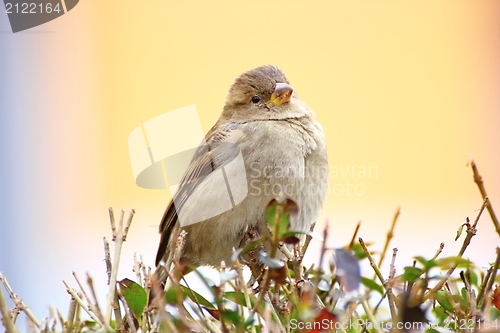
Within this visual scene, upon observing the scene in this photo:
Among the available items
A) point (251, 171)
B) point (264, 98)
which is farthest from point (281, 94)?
point (251, 171)

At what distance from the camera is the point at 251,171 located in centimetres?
167

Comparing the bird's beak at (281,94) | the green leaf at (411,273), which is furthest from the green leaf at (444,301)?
the bird's beak at (281,94)

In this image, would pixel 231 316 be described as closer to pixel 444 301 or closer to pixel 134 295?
pixel 134 295

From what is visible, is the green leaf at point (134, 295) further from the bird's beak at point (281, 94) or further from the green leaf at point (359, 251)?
the bird's beak at point (281, 94)

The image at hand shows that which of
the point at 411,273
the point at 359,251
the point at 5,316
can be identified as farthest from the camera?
the point at 359,251

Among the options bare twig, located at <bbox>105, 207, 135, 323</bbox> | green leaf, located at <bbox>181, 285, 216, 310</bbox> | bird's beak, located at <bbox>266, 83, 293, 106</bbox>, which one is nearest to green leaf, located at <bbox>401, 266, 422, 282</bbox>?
green leaf, located at <bbox>181, 285, 216, 310</bbox>

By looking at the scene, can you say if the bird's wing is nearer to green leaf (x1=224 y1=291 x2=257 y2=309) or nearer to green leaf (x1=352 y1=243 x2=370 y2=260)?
green leaf (x1=352 y1=243 x2=370 y2=260)

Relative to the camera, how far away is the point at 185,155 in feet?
6.19

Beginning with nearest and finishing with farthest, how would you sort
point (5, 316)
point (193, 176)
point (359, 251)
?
point (5, 316) < point (359, 251) < point (193, 176)

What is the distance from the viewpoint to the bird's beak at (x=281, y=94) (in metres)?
1.91

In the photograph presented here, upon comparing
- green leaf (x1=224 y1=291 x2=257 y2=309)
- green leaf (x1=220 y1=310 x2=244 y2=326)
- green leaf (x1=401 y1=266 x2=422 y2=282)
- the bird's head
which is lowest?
green leaf (x1=224 y1=291 x2=257 y2=309)

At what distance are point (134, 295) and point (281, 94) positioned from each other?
3.97ft

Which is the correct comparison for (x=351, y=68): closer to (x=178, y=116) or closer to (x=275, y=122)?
(x=275, y=122)

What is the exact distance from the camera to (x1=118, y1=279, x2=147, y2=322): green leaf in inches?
31.6
